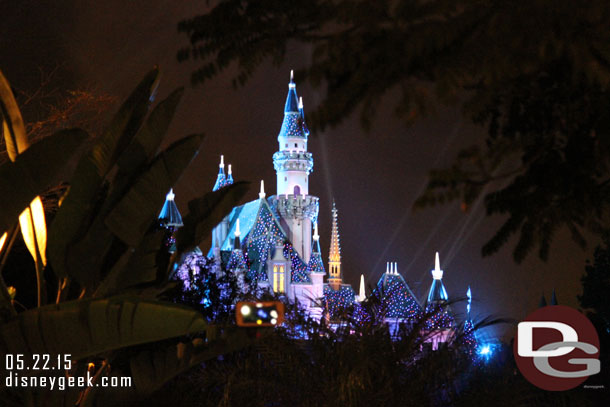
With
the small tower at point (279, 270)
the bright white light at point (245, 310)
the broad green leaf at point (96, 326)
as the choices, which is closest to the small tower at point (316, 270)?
the small tower at point (279, 270)

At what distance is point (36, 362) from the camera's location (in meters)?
10.1

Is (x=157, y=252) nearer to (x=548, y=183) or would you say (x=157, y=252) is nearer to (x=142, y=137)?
(x=142, y=137)

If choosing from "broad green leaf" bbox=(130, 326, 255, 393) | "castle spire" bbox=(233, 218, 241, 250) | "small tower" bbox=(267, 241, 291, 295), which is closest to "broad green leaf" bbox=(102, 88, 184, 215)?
"broad green leaf" bbox=(130, 326, 255, 393)

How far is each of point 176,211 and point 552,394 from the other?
121 ft

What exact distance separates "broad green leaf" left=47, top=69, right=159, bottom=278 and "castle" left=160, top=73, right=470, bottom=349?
31.0 meters

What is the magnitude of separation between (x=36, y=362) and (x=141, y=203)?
7.28 ft

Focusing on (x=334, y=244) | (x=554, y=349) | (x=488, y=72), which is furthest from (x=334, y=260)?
(x=488, y=72)

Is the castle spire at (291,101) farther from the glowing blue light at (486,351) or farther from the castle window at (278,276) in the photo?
the glowing blue light at (486,351)

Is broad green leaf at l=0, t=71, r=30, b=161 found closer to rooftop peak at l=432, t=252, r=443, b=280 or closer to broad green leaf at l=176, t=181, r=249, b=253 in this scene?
broad green leaf at l=176, t=181, r=249, b=253

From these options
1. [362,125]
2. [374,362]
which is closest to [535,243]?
[362,125]

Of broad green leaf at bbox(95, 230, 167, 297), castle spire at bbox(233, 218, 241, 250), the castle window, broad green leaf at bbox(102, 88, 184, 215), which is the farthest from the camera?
the castle window

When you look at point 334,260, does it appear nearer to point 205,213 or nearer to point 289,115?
point 289,115

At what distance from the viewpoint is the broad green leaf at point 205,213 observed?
11.5 m

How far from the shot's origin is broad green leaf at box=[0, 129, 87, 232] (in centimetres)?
988
